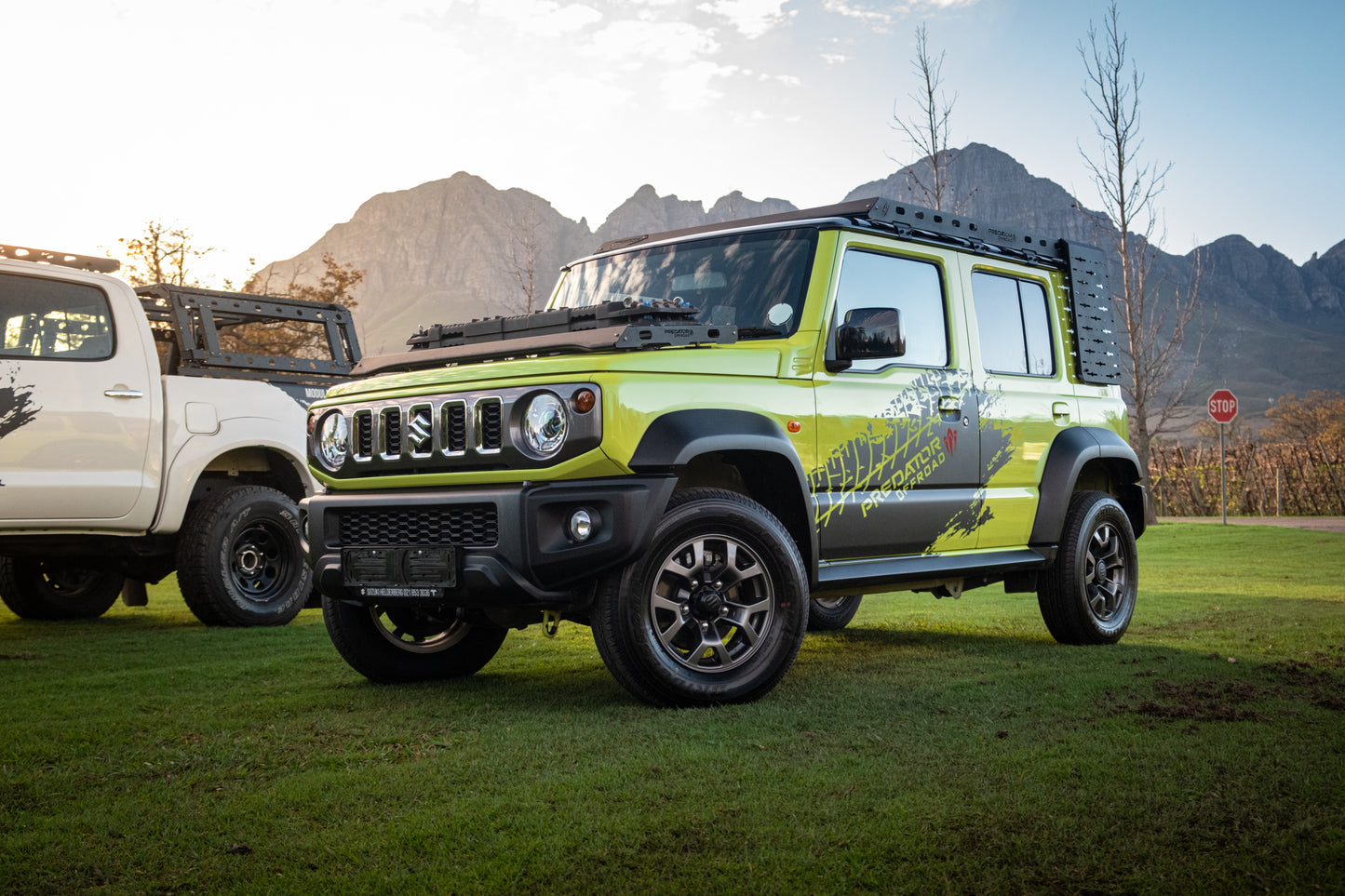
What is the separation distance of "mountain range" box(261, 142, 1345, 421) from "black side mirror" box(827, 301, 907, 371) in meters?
89.2

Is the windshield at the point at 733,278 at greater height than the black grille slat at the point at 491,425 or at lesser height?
greater

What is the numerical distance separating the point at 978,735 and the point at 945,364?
249 cm

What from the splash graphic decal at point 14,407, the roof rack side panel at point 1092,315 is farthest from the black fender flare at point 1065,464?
the splash graphic decal at point 14,407

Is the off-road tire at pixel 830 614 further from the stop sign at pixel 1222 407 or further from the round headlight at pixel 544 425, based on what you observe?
the stop sign at pixel 1222 407

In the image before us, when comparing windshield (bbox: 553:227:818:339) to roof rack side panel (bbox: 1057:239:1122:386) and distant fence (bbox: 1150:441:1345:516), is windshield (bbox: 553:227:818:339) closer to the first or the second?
roof rack side panel (bbox: 1057:239:1122:386)

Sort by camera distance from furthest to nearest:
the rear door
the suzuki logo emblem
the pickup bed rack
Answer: the pickup bed rack, the rear door, the suzuki logo emblem

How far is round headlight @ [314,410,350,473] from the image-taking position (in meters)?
5.59

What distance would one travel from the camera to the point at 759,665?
5223 mm

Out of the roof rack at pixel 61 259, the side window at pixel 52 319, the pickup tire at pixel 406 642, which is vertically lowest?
the pickup tire at pixel 406 642

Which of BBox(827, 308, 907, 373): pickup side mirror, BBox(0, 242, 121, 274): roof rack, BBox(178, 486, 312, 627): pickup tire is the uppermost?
BBox(0, 242, 121, 274): roof rack

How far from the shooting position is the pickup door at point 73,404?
7371mm

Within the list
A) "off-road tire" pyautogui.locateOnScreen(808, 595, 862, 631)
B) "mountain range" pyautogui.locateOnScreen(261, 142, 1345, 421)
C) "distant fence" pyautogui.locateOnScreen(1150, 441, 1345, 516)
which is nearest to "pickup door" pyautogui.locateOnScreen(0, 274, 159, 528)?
"off-road tire" pyautogui.locateOnScreen(808, 595, 862, 631)

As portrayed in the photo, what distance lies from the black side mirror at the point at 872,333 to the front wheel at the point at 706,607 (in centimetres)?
91

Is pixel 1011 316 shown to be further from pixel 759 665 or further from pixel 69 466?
pixel 69 466
